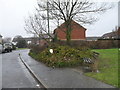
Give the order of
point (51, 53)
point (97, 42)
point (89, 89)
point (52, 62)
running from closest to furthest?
point (89, 89)
point (52, 62)
point (51, 53)
point (97, 42)

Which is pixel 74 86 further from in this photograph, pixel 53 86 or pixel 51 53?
pixel 51 53

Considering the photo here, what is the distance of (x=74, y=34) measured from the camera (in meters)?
51.6

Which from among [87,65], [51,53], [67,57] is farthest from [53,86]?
[51,53]

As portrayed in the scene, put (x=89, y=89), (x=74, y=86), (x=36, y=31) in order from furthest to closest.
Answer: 1. (x=36, y=31)
2. (x=74, y=86)
3. (x=89, y=89)

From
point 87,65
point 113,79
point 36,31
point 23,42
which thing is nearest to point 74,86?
point 113,79

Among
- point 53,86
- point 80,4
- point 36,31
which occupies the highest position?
point 80,4

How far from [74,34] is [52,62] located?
126 ft

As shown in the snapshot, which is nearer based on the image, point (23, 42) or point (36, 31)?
point (36, 31)

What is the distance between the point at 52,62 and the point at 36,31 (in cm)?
1188

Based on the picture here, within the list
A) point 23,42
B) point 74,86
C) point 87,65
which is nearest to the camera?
point 74,86

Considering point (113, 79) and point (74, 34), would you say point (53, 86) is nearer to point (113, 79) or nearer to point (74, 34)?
point (113, 79)

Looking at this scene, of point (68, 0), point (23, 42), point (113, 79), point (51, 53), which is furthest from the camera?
point (23, 42)

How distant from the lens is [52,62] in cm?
1373

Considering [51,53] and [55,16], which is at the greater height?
[55,16]
